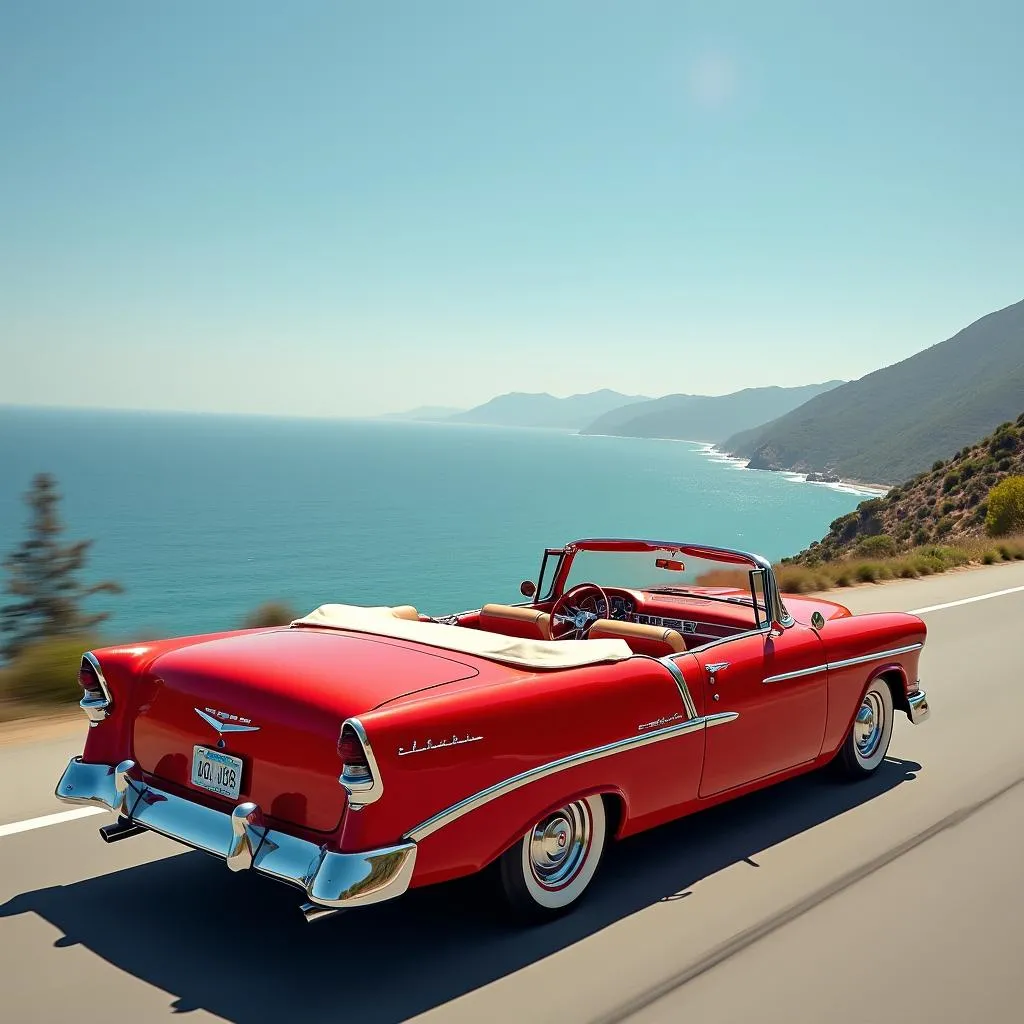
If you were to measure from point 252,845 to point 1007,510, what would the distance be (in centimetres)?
2869

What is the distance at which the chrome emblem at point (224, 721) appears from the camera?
11.9ft

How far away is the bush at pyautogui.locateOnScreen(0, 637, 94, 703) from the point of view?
296 inches

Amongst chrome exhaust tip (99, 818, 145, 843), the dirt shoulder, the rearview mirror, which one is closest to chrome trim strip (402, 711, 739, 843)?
the rearview mirror

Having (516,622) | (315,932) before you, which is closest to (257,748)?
(315,932)

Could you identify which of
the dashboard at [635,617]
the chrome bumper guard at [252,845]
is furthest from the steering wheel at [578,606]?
the chrome bumper guard at [252,845]

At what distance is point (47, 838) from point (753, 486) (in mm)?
183410

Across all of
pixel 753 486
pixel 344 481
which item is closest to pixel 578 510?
pixel 344 481

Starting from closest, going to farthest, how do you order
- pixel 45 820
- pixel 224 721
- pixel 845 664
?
pixel 224 721, pixel 45 820, pixel 845 664

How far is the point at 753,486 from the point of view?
18288 cm

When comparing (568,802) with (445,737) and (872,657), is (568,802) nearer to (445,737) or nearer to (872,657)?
(445,737)

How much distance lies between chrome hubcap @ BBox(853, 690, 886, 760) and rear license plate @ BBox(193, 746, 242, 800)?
346 centimetres

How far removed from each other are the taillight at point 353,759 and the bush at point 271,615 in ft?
21.6

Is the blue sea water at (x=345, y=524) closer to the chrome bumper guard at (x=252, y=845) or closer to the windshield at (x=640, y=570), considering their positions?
the windshield at (x=640, y=570)

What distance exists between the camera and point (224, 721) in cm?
370
